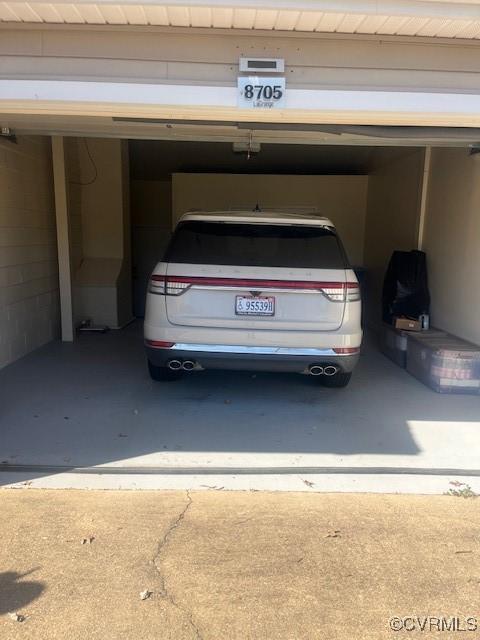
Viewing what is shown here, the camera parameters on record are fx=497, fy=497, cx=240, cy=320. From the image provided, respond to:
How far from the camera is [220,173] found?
33.6ft

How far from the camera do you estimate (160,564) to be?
2545 mm

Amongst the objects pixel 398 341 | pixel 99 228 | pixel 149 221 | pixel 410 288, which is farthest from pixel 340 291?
pixel 149 221

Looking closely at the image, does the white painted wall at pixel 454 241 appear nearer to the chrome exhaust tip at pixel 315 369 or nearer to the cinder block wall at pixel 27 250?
the chrome exhaust tip at pixel 315 369

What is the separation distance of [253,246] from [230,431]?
1646 mm

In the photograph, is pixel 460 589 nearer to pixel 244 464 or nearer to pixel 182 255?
pixel 244 464

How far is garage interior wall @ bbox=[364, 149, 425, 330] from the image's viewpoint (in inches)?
303

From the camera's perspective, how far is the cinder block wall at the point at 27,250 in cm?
585

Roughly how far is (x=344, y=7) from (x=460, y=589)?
348 cm

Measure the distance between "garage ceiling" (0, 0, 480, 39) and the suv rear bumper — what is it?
8.20 ft

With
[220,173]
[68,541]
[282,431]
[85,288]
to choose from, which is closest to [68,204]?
[85,288]

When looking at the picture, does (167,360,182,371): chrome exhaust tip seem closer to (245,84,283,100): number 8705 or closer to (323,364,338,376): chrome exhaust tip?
(323,364,338,376): chrome exhaust tip

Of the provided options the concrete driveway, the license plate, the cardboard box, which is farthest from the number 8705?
the cardboard box

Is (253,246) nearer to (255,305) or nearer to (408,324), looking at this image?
(255,305)

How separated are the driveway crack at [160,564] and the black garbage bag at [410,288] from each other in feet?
15.8
